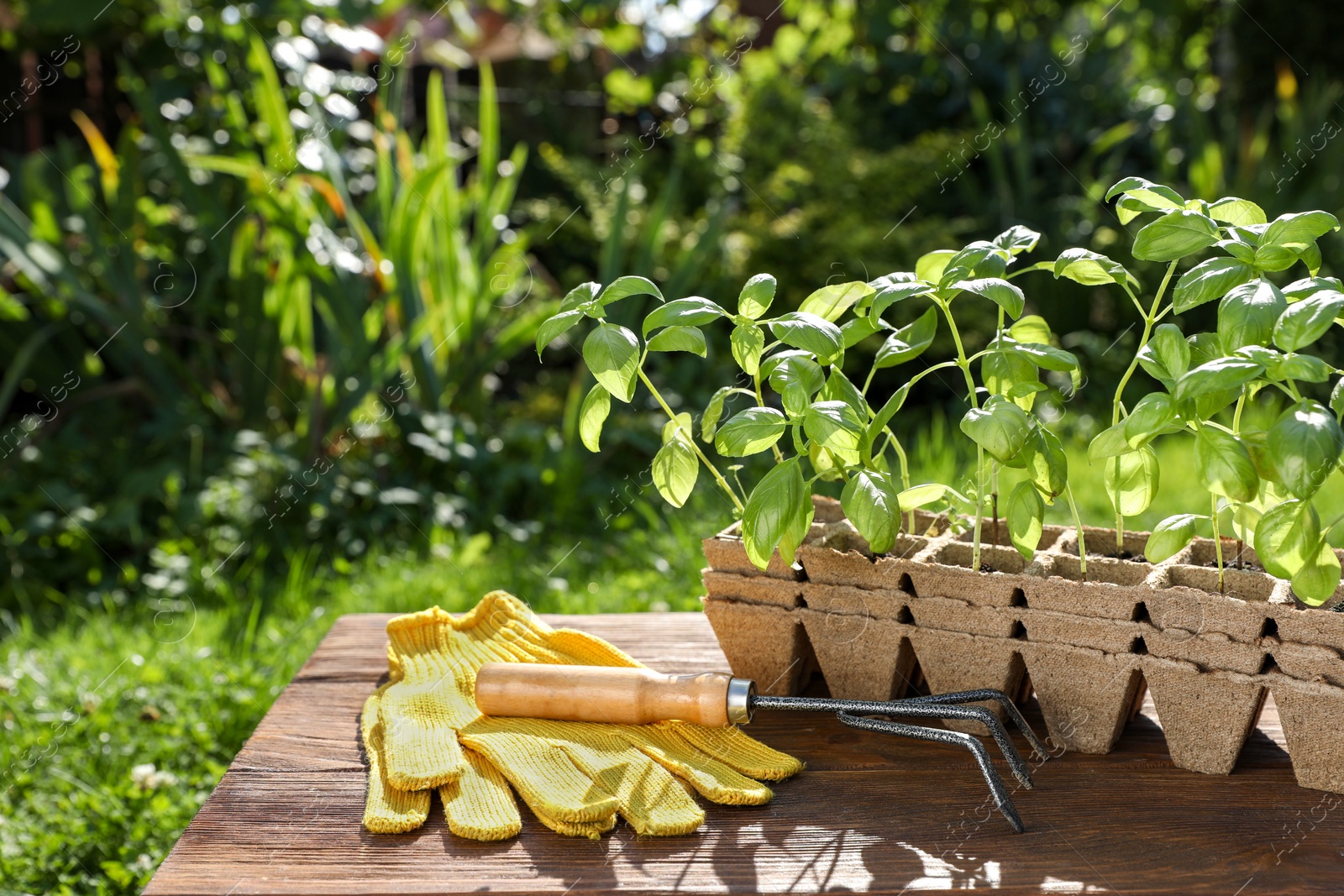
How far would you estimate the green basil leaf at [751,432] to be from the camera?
97 centimetres

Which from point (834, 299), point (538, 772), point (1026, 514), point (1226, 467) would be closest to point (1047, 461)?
point (1026, 514)

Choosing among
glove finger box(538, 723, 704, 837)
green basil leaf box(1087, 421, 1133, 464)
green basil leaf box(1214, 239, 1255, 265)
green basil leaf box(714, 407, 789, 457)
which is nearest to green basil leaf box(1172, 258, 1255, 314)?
green basil leaf box(1214, 239, 1255, 265)

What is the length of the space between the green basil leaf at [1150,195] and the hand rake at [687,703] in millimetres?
452

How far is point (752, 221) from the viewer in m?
4.08

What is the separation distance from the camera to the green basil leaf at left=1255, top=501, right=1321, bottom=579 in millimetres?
850

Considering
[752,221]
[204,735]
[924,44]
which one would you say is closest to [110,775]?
[204,735]

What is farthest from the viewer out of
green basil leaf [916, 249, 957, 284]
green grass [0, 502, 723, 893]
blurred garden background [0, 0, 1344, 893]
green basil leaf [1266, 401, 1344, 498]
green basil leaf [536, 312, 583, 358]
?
blurred garden background [0, 0, 1344, 893]

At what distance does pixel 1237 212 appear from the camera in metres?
1.00

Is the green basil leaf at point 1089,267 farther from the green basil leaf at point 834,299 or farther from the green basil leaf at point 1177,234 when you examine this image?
the green basil leaf at point 834,299

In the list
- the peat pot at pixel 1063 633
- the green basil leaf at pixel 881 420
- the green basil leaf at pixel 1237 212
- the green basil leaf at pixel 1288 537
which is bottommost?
the peat pot at pixel 1063 633

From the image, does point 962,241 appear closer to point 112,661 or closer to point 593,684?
point 112,661

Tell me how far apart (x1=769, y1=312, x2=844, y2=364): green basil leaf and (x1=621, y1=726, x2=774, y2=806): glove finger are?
38 centimetres

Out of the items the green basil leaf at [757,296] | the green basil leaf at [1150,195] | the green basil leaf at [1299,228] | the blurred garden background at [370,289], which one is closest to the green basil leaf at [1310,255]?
the green basil leaf at [1299,228]

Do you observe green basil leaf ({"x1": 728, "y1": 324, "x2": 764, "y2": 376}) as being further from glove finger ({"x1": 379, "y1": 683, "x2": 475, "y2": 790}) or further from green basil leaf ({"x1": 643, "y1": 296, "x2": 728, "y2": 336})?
glove finger ({"x1": 379, "y1": 683, "x2": 475, "y2": 790})
